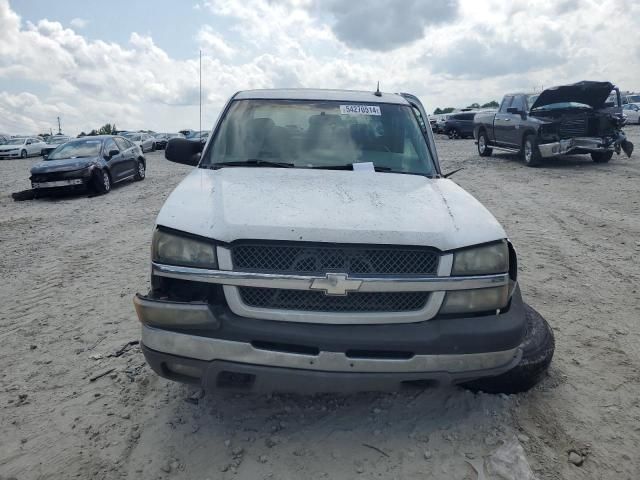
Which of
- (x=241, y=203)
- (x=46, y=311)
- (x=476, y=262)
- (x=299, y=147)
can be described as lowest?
(x=46, y=311)

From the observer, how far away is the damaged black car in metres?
12.5

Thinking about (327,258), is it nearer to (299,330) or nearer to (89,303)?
(299,330)

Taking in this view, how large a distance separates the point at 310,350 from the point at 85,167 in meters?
12.0

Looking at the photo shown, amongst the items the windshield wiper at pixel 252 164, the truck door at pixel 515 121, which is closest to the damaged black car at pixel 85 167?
the windshield wiper at pixel 252 164

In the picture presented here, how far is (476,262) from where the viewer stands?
8.41 ft

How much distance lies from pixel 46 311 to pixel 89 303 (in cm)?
36

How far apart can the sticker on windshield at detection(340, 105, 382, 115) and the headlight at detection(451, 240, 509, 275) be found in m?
1.82

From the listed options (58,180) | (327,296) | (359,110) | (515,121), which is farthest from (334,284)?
(515,121)

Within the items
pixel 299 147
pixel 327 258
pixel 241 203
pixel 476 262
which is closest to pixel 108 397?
pixel 241 203

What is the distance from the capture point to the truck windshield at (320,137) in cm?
A: 372

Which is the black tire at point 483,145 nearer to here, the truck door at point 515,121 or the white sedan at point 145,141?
the truck door at point 515,121

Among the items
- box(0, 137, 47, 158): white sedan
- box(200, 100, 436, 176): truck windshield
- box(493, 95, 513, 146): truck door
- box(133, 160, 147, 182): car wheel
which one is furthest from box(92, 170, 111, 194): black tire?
box(0, 137, 47, 158): white sedan

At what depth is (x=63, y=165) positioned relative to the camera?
12.7 metres

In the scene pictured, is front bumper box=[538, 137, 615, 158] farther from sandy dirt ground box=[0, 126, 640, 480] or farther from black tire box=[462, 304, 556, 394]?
black tire box=[462, 304, 556, 394]
